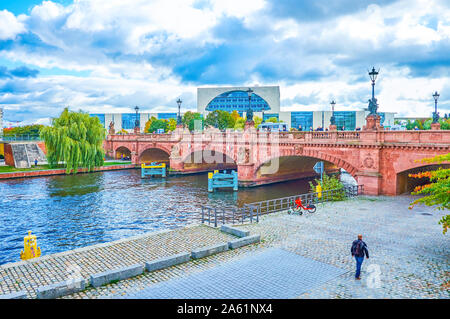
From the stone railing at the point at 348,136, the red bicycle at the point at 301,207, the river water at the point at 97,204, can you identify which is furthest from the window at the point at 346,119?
the red bicycle at the point at 301,207

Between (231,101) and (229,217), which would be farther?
(231,101)

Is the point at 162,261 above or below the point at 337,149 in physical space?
below

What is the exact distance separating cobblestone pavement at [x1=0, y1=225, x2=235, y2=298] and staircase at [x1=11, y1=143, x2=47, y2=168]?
45.3 meters

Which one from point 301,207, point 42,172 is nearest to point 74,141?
point 42,172

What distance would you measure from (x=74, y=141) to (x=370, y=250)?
44952 millimetres

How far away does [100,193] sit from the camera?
37500 millimetres

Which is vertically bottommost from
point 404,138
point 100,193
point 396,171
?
point 100,193

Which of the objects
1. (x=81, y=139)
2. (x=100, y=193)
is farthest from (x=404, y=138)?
(x=81, y=139)

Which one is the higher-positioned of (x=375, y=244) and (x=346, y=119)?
(x=346, y=119)

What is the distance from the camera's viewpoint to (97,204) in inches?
1272

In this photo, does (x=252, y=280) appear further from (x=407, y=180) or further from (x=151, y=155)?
(x=151, y=155)

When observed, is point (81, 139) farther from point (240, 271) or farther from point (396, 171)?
point (240, 271)

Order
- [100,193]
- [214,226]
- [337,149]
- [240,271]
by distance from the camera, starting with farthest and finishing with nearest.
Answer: [100,193], [337,149], [214,226], [240,271]
